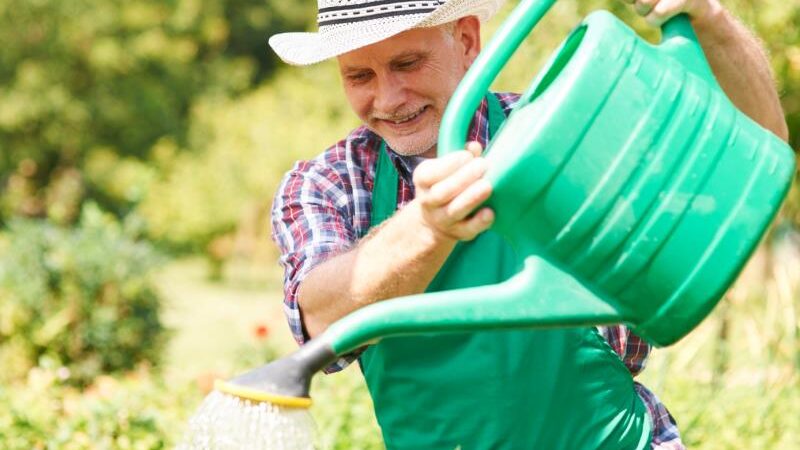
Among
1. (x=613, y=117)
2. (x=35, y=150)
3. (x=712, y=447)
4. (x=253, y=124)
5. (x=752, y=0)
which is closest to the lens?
(x=613, y=117)

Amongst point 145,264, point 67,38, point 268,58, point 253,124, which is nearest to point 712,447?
point 145,264

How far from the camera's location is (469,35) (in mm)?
2045

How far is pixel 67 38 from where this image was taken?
63.4ft

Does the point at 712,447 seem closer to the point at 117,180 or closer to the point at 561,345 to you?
the point at 561,345

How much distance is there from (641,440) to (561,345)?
246 mm

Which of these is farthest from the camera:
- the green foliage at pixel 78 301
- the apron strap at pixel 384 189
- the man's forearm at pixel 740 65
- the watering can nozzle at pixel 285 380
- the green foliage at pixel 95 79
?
the green foliage at pixel 95 79

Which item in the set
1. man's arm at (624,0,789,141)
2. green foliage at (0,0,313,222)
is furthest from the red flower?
green foliage at (0,0,313,222)

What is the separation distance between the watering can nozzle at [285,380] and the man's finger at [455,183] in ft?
0.70

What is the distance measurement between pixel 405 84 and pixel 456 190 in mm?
483

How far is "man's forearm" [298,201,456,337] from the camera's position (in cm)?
152

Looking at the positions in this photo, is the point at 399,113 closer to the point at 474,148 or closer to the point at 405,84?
the point at 405,84

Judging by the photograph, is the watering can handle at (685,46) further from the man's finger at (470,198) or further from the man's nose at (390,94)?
the man's nose at (390,94)

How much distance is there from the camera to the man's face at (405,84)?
1844mm

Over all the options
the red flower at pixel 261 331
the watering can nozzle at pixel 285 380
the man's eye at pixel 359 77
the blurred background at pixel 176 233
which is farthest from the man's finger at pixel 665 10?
the red flower at pixel 261 331
